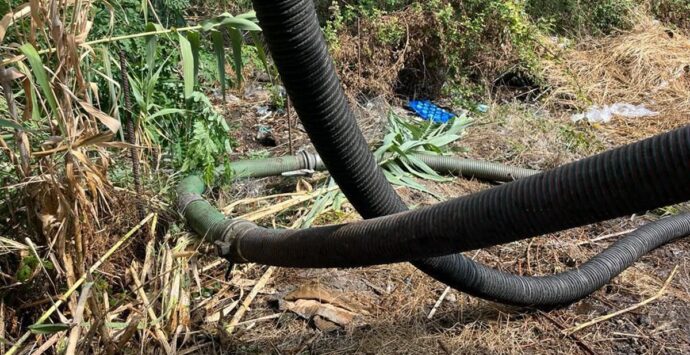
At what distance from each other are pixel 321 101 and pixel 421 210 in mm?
326

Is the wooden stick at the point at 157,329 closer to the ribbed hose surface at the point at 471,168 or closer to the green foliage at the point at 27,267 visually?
the green foliage at the point at 27,267

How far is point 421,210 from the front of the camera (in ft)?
4.41

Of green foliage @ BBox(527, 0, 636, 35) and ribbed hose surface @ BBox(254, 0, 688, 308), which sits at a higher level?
ribbed hose surface @ BBox(254, 0, 688, 308)

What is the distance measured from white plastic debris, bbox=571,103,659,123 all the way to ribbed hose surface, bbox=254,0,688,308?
10.5 ft

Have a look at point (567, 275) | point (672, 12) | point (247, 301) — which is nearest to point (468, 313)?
point (567, 275)

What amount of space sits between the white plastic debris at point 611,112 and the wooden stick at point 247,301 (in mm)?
2775

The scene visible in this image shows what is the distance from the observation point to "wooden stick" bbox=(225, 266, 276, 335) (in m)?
2.08

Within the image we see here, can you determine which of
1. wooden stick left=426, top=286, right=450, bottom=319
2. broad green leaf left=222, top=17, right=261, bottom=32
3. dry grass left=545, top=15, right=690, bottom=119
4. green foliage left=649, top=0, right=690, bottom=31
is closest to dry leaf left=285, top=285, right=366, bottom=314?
wooden stick left=426, top=286, right=450, bottom=319

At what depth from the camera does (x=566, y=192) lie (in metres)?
1.06

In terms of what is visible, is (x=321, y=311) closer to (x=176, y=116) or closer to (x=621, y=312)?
(x=621, y=312)

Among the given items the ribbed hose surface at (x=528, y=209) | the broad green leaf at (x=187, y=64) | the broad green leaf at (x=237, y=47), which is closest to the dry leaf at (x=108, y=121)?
the broad green leaf at (x=187, y=64)

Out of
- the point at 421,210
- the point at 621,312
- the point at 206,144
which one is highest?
the point at 421,210

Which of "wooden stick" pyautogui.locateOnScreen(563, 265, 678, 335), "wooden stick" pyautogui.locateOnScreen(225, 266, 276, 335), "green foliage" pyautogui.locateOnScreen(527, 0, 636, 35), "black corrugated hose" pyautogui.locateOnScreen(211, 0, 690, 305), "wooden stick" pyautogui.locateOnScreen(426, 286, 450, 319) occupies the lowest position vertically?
"wooden stick" pyautogui.locateOnScreen(563, 265, 678, 335)

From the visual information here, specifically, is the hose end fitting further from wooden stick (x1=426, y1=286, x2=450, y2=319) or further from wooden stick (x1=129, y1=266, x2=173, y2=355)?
wooden stick (x1=426, y1=286, x2=450, y2=319)
